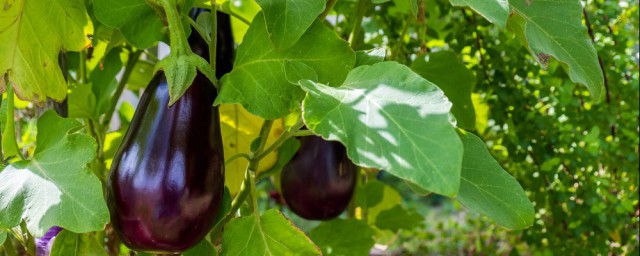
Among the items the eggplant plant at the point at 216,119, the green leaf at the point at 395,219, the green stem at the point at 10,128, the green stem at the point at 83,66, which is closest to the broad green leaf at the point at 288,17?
the eggplant plant at the point at 216,119

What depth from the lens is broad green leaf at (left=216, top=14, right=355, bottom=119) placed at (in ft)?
1.48

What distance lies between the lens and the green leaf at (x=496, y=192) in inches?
17.6

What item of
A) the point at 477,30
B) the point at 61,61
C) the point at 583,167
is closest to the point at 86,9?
the point at 61,61

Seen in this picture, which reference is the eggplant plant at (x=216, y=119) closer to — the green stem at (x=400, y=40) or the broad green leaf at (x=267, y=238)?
the broad green leaf at (x=267, y=238)

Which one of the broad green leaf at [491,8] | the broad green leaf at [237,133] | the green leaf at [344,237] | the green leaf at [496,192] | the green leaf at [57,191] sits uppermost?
the broad green leaf at [491,8]

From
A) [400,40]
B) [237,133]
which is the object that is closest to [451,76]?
[400,40]

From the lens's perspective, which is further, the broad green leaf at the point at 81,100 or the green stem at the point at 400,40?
A: the green stem at the point at 400,40

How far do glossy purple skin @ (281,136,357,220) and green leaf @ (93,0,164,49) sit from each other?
0.72ft

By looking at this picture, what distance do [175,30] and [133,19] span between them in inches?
2.7

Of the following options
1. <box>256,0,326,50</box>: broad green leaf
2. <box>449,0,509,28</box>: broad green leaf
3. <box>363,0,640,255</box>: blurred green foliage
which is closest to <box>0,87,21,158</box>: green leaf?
<box>256,0,326,50</box>: broad green leaf

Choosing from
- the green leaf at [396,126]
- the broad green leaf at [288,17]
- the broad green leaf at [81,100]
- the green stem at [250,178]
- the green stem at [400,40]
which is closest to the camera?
the green leaf at [396,126]

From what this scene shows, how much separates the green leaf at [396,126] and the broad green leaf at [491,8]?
0.18 feet

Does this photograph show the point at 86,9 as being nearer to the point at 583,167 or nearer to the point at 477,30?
the point at 477,30

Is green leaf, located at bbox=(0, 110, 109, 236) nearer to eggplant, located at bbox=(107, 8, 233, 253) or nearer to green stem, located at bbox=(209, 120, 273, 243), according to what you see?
eggplant, located at bbox=(107, 8, 233, 253)
